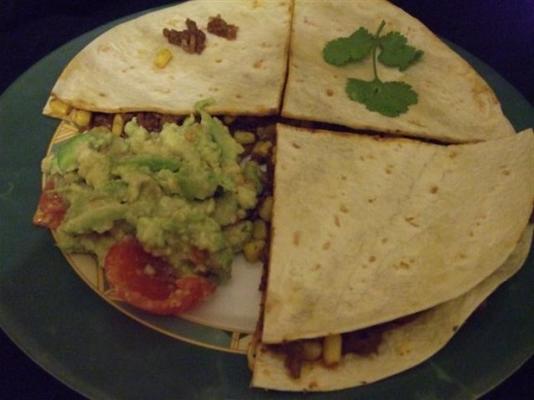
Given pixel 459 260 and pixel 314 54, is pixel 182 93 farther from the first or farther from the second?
pixel 459 260

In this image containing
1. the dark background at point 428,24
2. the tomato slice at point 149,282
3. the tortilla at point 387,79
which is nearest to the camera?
the tomato slice at point 149,282

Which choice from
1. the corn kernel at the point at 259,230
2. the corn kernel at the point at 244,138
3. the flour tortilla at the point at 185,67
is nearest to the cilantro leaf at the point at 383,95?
the flour tortilla at the point at 185,67

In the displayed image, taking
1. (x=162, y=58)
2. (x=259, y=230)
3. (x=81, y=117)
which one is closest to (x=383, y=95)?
(x=259, y=230)

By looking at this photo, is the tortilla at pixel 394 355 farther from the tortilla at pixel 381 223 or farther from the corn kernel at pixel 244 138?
the corn kernel at pixel 244 138

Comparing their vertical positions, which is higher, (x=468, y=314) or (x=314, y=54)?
(x=314, y=54)

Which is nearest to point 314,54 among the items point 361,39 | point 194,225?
point 361,39
